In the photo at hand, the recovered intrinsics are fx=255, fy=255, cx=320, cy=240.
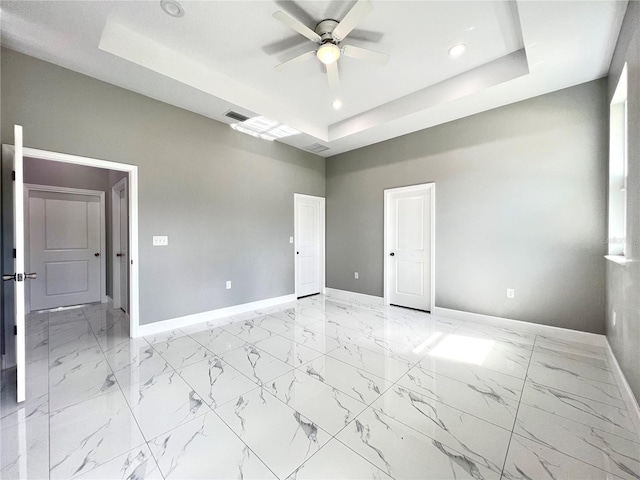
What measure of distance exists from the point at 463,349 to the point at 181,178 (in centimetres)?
419

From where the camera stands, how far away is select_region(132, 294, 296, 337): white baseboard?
330cm

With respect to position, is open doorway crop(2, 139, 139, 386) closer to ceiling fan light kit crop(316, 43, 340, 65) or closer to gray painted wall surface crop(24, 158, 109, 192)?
gray painted wall surface crop(24, 158, 109, 192)

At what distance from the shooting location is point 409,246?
14.6 feet

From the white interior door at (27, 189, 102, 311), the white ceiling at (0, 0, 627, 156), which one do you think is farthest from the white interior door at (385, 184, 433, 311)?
the white interior door at (27, 189, 102, 311)

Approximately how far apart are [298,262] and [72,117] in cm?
377

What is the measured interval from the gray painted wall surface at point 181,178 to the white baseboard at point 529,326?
9.33ft

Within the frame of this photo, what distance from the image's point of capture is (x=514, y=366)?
2453mm

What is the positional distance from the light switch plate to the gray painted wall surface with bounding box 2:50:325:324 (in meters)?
0.05

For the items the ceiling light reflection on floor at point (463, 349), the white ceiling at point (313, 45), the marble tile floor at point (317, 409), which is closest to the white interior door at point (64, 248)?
the marble tile floor at point (317, 409)

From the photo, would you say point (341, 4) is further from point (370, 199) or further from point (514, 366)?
point (514, 366)

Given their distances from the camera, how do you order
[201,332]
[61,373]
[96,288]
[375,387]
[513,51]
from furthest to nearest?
[96,288], [201,332], [513,51], [61,373], [375,387]

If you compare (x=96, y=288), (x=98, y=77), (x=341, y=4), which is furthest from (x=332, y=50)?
(x=96, y=288)

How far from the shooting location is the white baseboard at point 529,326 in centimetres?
290

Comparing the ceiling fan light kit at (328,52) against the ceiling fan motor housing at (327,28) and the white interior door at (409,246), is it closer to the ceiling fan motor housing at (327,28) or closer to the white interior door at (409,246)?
the ceiling fan motor housing at (327,28)
